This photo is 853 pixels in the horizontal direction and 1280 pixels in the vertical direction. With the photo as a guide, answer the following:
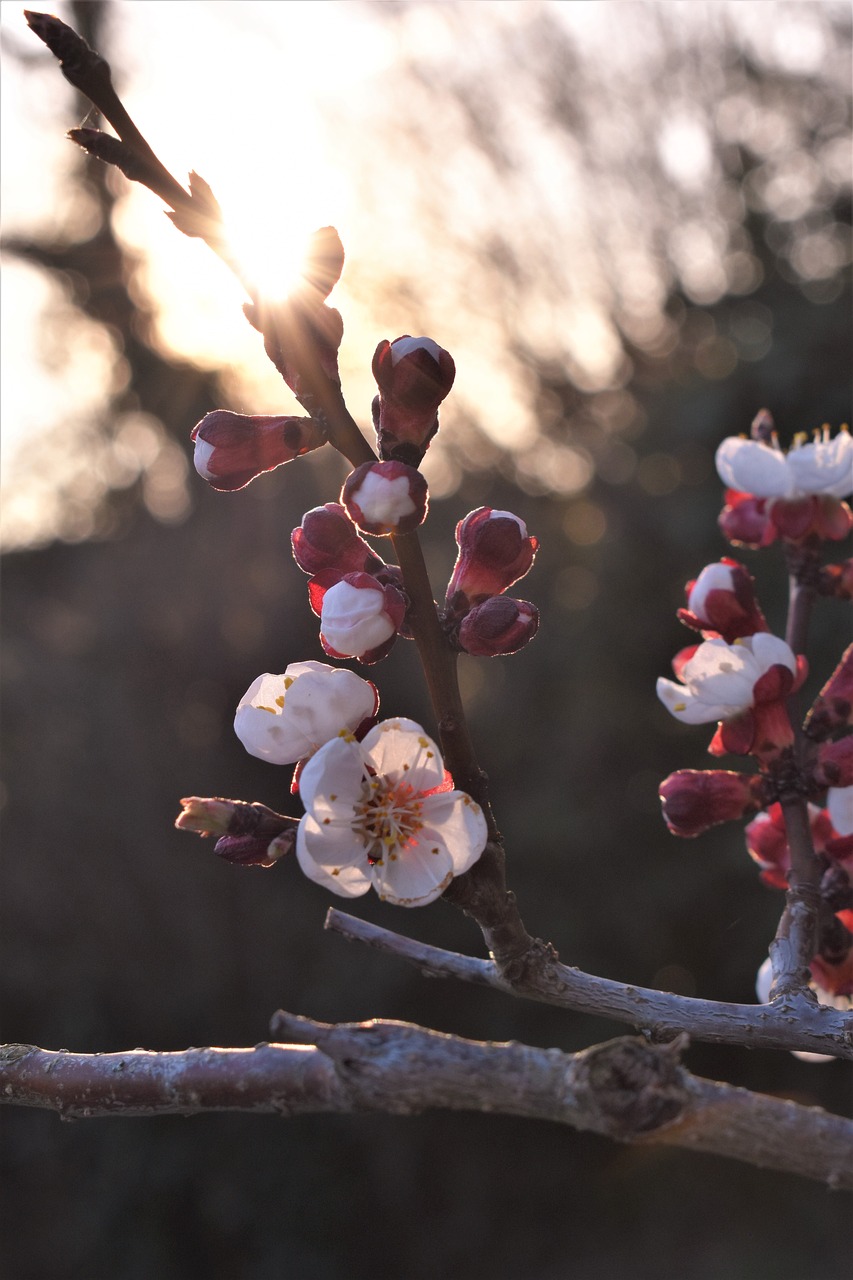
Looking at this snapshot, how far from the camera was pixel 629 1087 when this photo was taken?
0.76m

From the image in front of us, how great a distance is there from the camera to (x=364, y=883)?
1.02 meters

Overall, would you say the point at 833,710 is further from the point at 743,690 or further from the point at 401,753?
the point at 401,753

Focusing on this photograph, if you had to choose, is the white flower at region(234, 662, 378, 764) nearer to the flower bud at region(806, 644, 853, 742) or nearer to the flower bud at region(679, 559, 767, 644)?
the flower bud at region(679, 559, 767, 644)

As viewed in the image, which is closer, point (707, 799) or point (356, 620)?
point (356, 620)

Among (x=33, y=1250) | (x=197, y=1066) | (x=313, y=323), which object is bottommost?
(x=33, y=1250)

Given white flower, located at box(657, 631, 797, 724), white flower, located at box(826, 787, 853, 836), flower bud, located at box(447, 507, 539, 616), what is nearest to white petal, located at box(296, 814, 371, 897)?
flower bud, located at box(447, 507, 539, 616)

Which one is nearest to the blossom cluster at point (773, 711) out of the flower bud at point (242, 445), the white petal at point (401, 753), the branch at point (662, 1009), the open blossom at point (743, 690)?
the open blossom at point (743, 690)

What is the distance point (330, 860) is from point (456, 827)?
0.12m

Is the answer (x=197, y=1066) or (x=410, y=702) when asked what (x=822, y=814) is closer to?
(x=197, y=1066)

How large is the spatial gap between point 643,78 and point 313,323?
7591 mm

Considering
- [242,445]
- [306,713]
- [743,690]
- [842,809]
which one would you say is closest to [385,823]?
[306,713]

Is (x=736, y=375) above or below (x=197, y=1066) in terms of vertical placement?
below

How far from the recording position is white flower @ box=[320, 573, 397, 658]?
990 millimetres

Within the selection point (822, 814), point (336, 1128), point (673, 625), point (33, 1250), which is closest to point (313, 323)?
point (822, 814)
